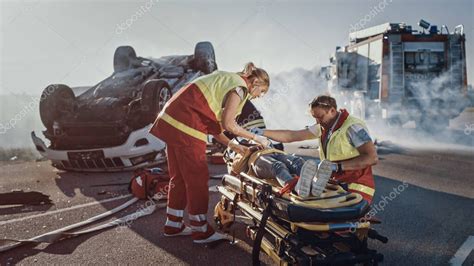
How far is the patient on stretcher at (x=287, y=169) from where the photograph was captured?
2.49 metres

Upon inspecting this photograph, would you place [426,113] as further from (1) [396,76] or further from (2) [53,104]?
(2) [53,104]

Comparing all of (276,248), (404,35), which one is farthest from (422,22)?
(276,248)

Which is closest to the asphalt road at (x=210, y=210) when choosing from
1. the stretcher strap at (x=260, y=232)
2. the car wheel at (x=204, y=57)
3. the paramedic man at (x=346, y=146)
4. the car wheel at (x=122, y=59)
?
the stretcher strap at (x=260, y=232)

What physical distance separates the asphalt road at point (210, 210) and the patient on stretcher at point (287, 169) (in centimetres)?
67

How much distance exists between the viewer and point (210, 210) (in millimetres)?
4523

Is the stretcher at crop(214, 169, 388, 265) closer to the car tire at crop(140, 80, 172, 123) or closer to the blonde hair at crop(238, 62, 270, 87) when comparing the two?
the blonde hair at crop(238, 62, 270, 87)

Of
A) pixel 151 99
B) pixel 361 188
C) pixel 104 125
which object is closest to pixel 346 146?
pixel 361 188

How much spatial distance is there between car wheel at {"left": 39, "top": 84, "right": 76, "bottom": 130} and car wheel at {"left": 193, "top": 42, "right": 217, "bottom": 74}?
240 centimetres

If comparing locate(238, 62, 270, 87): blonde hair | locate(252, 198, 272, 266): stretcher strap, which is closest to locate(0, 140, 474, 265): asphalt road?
locate(252, 198, 272, 266): stretcher strap

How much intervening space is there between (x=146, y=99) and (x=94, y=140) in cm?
105

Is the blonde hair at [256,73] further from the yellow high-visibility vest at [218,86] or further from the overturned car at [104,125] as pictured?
the overturned car at [104,125]

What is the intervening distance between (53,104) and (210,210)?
3.80 m

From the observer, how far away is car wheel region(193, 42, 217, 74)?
7785 millimetres

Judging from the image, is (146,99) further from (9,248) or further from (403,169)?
(403,169)
